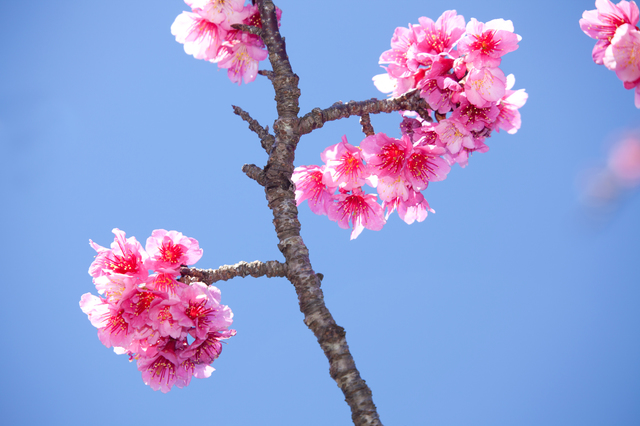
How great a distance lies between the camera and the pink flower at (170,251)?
75.7 inches

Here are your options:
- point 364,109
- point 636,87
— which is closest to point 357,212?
point 364,109

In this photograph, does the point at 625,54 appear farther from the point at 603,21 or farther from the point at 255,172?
the point at 255,172

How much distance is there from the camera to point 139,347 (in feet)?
6.53

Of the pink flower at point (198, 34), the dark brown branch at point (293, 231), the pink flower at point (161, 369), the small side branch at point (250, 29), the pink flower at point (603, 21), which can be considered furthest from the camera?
the pink flower at point (198, 34)

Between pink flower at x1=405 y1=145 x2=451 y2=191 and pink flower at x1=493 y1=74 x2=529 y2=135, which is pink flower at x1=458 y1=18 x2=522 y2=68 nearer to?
pink flower at x1=493 y1=74 x2=529 y2=135

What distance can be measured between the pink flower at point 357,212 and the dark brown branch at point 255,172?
1.36 feet

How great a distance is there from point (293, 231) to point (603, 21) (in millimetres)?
1584

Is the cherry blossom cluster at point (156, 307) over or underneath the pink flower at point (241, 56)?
underneath

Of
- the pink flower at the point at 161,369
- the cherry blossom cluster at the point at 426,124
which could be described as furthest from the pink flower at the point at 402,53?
the pink flower at the point at 161,369

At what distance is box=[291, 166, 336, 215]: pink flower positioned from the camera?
7.68 ft

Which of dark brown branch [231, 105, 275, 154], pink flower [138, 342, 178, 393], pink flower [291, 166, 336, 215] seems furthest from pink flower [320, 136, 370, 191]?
pink flower [138, 342, 178, 393]

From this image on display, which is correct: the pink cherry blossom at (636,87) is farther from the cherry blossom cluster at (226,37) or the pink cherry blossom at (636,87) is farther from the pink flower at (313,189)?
the cherry blossom cluster at (226,37)

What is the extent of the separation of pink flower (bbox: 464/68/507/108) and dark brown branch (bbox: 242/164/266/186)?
1.01m

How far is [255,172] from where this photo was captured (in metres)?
2.21
